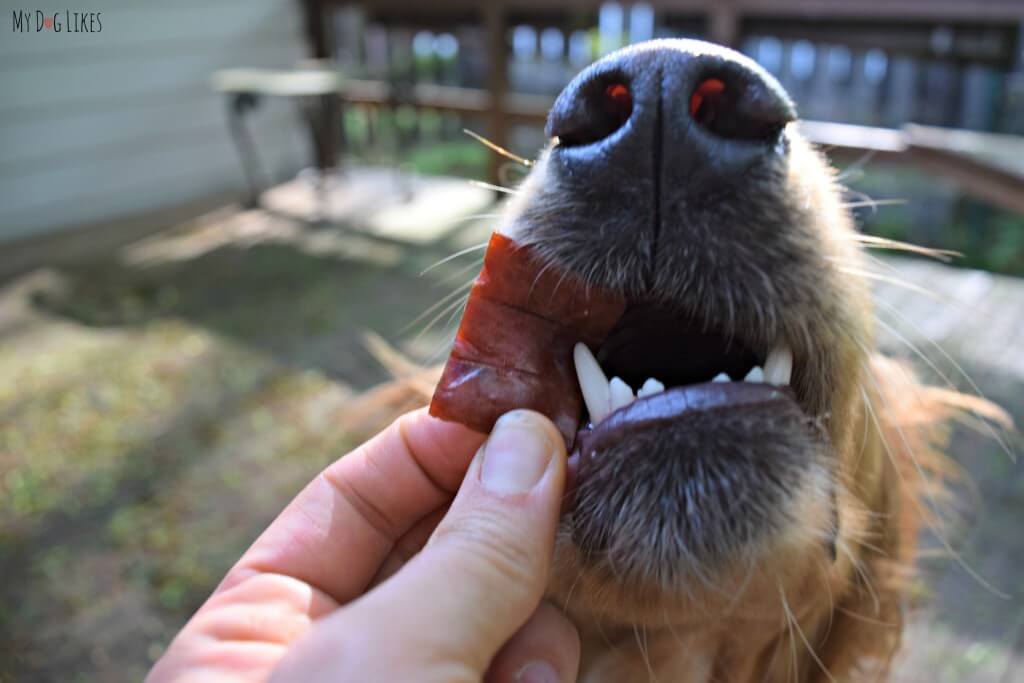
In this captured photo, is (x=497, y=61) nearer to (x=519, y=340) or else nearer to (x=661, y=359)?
(x=661, y=359)

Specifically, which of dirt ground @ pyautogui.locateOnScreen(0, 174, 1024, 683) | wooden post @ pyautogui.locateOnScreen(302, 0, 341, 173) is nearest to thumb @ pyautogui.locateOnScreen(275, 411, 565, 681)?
dirt ground @ pyautogui.locateOnScreen(0, 174, 1024, 683)

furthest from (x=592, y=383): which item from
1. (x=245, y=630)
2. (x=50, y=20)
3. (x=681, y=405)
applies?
(x=50, y=20)

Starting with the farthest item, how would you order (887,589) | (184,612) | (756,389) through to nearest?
(184,612), (887,589), (756,389)

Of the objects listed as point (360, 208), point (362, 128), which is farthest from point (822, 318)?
point (362, 128)

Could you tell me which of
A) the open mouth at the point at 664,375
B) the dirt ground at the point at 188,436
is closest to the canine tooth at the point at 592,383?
the open mouth at the point at 664,375

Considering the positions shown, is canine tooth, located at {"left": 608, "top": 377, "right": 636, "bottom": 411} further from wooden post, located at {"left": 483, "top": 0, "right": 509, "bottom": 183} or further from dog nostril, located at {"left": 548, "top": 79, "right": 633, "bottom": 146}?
wooden post, located at {"left": 483, "top": 0, "right": 509, "bottom": 183}

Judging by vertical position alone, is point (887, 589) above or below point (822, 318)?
below

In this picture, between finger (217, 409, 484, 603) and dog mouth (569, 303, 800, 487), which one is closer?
dog mouth (569, 303, 800, 487)

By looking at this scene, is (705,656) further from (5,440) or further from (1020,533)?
(5,440)
